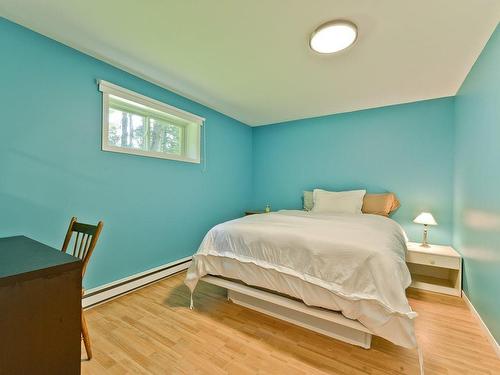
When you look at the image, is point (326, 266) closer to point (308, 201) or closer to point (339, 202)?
point (339, 202)

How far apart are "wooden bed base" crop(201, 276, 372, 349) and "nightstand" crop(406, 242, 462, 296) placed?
53.5 inches

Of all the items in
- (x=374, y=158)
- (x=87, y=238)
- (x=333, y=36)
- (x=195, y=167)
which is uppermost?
(x=333, y=36)

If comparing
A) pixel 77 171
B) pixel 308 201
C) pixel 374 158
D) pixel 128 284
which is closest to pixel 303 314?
pixel 128 284

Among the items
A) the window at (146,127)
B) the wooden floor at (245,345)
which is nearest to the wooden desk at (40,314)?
the wooden floor at (245,345)

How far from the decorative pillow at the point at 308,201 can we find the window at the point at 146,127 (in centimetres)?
180

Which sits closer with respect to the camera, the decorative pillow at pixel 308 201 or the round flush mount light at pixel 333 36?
the round flush mount light at pixel 333 36

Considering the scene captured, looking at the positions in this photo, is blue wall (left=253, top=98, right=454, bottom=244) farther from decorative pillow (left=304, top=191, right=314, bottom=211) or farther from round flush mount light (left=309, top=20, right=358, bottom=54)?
round flush mount light (left=309, top=20, right=358, bottom=54)

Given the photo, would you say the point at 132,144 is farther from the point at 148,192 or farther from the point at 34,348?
the point at 34,348

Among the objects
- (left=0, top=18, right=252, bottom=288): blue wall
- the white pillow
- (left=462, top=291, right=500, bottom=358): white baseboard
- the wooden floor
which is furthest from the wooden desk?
the white pillow

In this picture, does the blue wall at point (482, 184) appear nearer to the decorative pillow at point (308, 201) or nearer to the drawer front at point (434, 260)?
the drawer front at point (434, 260)

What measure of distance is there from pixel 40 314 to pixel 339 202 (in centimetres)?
305

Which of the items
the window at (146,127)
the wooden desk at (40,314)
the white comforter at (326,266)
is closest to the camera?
the wooden desk at (40,314)

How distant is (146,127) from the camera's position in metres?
2.62

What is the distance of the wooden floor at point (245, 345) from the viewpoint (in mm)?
1329
